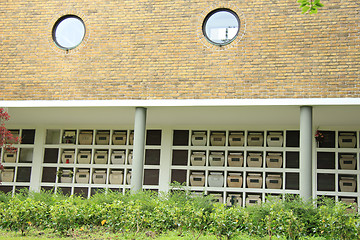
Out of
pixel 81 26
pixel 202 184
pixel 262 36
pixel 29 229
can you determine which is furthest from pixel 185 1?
pixel 29 229

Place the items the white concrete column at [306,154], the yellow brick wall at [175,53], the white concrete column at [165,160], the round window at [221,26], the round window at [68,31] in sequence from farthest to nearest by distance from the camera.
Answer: the white concrete column at [165,160], the round window at [68,31], the round window at [221,26], the yellow brick wall at [175,53], the white concrete column at [306,154]

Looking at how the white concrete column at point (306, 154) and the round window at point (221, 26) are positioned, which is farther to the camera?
the round window at point (221, 26)

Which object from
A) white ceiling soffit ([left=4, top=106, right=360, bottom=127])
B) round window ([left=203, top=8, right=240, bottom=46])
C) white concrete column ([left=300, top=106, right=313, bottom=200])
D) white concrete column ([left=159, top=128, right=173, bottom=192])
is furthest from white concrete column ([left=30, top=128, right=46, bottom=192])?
white concrete column ([left=300, top=106, right=313, bottom=200])

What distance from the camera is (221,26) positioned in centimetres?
1049

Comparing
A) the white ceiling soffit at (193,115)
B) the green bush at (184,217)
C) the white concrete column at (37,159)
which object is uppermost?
the white ceiling soffit at (193,115)

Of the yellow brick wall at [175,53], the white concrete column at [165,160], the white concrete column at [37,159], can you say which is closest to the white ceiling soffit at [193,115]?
the white concrete column at [165,160]

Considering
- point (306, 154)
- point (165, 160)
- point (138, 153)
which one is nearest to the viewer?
point (306, 154)

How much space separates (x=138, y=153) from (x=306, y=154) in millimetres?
4014

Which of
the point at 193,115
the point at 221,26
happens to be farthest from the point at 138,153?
the point at 221,26

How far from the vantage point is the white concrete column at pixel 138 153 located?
33.7 ft

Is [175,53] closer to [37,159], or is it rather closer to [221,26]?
[221,26]

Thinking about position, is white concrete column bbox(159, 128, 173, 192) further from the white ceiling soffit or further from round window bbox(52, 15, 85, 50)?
round window bbox(52, 15, 85, 50)

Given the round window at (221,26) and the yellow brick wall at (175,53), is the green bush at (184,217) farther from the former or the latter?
the round window at (221,26)

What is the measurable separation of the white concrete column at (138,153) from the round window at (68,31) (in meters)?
2.62
